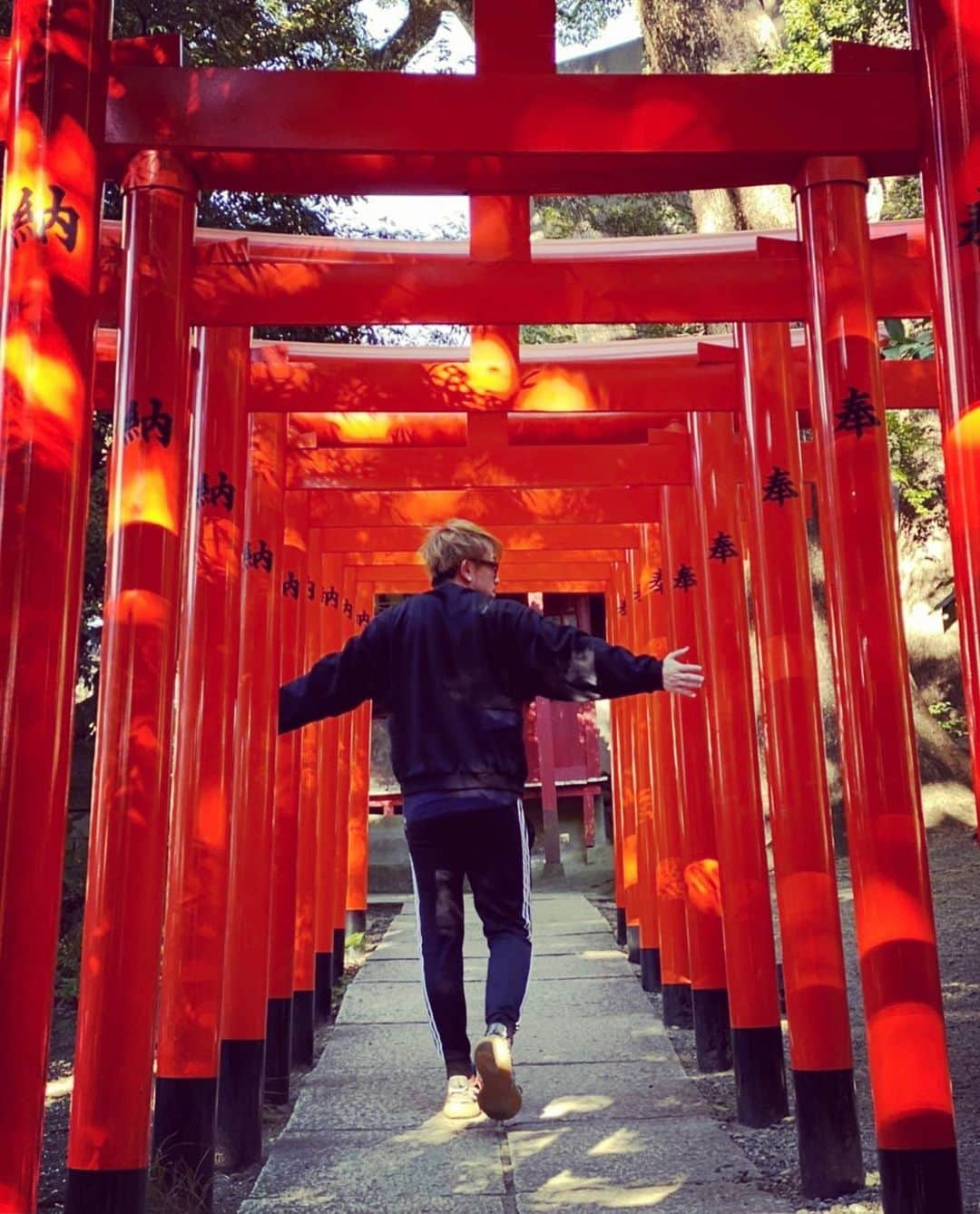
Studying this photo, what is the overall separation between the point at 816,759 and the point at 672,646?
2270 mm

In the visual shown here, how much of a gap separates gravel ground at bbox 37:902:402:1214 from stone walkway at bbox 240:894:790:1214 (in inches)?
6.3

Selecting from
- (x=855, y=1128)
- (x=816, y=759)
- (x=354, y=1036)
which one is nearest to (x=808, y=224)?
(x=816, y=759)

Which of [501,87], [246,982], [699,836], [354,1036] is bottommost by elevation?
[354,1036]

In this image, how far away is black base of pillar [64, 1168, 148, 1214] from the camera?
2777 mm

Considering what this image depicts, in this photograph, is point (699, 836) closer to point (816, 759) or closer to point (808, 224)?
point (816, 759)

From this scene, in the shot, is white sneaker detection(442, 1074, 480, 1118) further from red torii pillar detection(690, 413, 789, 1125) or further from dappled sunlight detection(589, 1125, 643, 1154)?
red torii pillar detection(690, 413, 789, 1125)

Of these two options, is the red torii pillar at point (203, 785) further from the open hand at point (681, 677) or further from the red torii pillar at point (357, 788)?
the red torii pillar at point (357, 788)

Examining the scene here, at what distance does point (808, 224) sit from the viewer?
312cm

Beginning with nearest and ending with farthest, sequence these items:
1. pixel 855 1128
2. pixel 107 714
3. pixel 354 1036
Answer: pixel 107 714, pixel 855 1128, pixel 354 1036

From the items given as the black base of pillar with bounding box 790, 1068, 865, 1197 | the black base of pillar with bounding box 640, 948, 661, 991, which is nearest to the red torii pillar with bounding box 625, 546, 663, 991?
the black base of pillar with bounding box 640, 948, 661, 991

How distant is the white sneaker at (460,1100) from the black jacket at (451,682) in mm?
983

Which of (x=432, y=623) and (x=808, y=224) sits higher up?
(x=808, y=224)

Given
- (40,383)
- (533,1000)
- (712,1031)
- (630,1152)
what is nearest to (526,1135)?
(630,1152)

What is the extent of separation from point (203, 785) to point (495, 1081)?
1267mm
